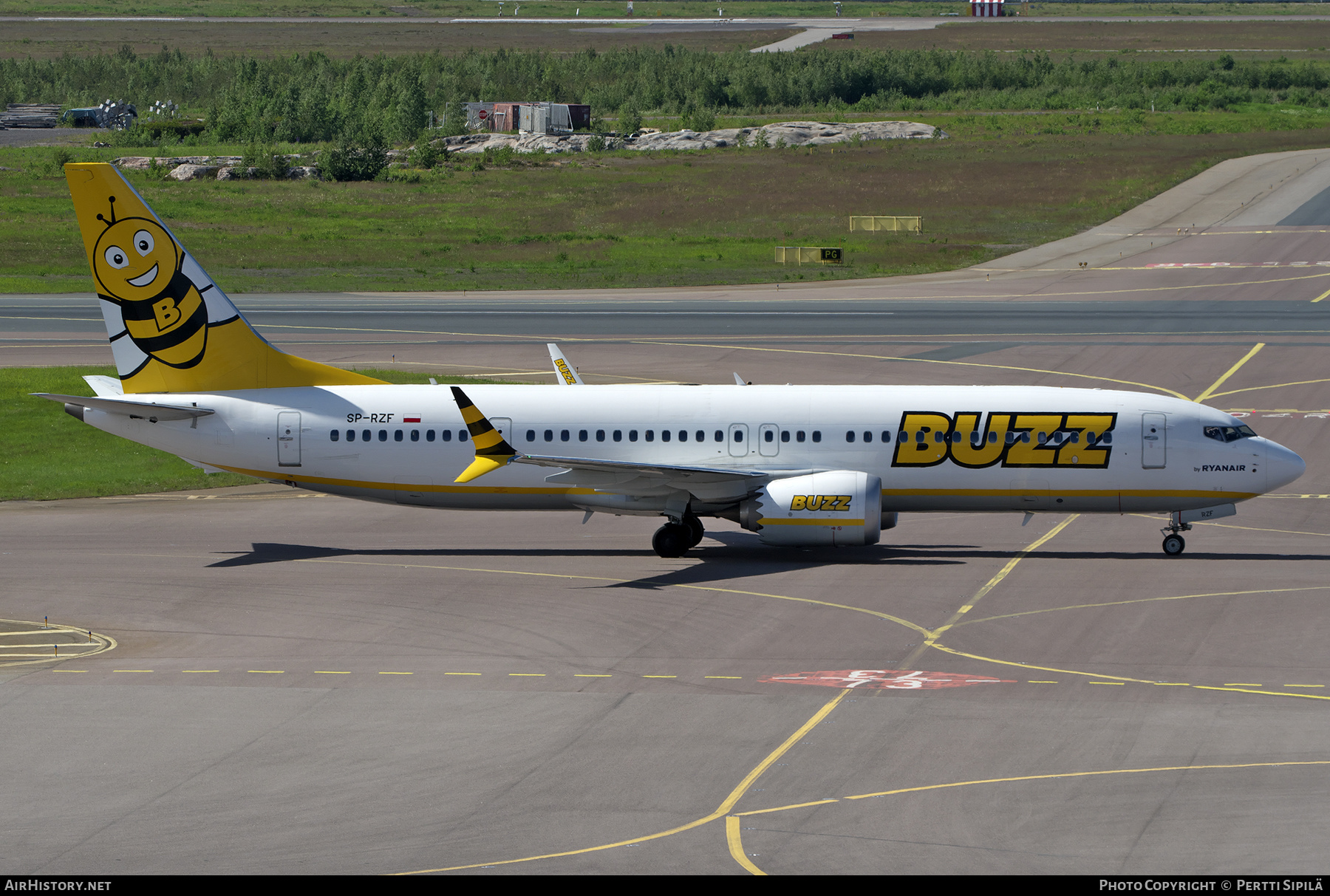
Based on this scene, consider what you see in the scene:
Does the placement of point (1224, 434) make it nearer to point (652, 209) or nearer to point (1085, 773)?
point (1085, 773)

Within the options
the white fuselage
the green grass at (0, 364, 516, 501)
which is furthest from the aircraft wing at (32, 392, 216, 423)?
the green grass at (0, 364, 516, 501)

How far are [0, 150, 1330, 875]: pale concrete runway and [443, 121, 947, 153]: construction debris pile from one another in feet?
419

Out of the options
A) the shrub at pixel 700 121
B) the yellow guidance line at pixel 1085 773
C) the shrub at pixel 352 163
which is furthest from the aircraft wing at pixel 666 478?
the shrub at pixel 700 121

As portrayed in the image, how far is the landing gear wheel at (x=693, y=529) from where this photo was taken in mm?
41500

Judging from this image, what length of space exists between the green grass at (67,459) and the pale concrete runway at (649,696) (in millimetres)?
2084

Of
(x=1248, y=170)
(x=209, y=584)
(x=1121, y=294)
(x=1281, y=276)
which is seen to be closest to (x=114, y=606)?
(x=209, y=584)

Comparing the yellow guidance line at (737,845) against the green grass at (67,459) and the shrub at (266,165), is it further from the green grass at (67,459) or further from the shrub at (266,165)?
the shrub at (266,165)

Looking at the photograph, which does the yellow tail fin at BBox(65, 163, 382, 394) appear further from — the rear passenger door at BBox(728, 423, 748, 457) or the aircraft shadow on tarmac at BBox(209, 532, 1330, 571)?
the rear passenger door at BBox(728, 423, 748, 457)

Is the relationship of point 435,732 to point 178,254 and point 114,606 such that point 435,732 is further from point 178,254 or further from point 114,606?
point 178,254

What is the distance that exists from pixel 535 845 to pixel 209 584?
19.7m

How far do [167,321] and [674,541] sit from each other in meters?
16.1

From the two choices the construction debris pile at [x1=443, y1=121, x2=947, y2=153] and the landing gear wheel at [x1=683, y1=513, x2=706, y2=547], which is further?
the construction debris pile at [x1=443, y1=121, x2=947, y2=153]

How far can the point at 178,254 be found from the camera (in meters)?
43.0

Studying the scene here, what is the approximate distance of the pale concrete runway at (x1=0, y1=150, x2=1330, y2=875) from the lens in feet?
70.7
